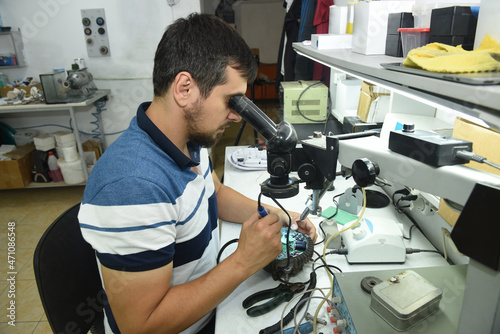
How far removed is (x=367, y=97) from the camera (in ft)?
5.62

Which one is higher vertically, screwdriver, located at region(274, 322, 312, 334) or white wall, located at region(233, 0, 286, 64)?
white wall, located at region(233, 0, 286, 64)

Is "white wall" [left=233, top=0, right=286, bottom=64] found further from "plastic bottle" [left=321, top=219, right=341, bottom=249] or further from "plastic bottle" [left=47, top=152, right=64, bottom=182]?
"plastic bottle" [left=321, top=219, right=341, bottom=249]

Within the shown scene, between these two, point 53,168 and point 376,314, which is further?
point 53,168

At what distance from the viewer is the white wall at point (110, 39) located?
123 inches

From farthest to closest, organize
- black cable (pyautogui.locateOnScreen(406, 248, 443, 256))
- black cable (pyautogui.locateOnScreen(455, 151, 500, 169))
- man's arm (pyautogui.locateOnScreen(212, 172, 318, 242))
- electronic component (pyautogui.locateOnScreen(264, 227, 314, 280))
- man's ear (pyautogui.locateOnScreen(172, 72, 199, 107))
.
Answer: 1. man's arm (pyautogui.locateOnScreen(212, 172, 318, 242))
2. black cable (pyautogui.locateOnScreen(406, 248, 443, 256))
3. electronic component (pyautogui.locateOnScreen(264, 227, 314, 280))
4. man's ear (pyautogui.locateOnScreen(172, 72, 199, 107))
5. black cable (pyautogui.locateOnScreen(455, 151, 500, 169))

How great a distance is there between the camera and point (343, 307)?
2.57 feet

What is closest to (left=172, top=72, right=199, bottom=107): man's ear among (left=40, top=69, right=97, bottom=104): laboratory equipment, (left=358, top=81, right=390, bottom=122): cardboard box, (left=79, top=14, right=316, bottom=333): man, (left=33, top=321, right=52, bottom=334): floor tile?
(left=79, top=14, right=316, bottom=333): man

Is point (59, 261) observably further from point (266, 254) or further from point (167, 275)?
point (266, 254)

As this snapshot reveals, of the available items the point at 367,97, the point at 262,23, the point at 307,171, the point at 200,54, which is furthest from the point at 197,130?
the point at 262,23

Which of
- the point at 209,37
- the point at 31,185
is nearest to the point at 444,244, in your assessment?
the point at 209,37

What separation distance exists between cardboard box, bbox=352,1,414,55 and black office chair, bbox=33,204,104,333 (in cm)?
109

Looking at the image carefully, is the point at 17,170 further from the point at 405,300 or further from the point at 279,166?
the point at 405,300

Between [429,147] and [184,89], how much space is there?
633 millimetres

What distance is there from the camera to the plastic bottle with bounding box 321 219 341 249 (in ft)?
3.83
